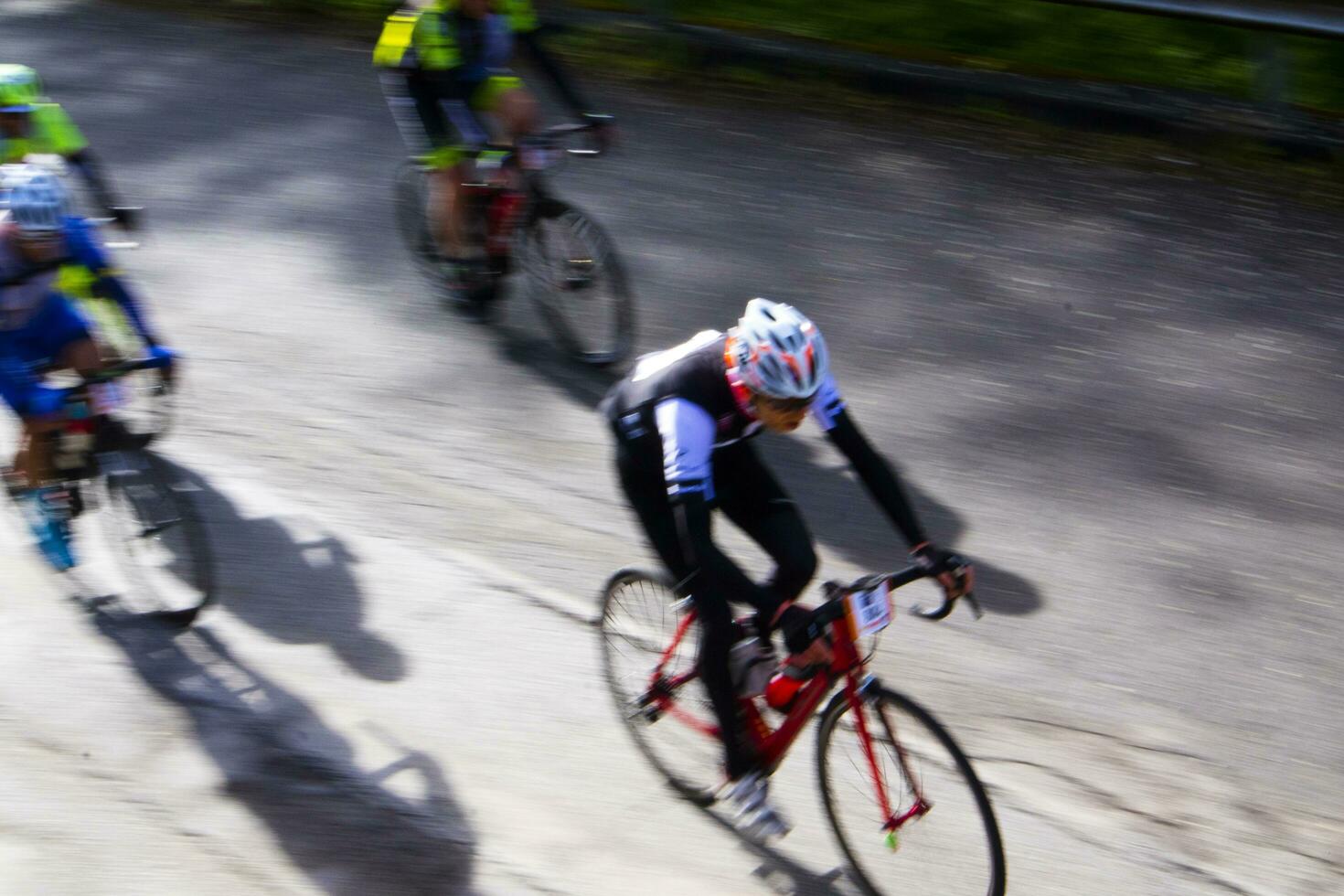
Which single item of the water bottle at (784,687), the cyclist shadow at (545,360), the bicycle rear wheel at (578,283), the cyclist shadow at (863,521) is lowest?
the cyclist shadow at (863,521)

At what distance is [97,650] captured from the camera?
5504 millimetres

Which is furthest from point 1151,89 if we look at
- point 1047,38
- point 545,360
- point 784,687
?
point 784,687

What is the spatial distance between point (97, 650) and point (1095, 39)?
7508 mm

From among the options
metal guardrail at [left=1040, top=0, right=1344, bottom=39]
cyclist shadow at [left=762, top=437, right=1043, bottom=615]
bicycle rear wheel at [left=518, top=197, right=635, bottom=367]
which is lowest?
cyclist shadow at [left=762, top=437, right=1043, bottom=615]

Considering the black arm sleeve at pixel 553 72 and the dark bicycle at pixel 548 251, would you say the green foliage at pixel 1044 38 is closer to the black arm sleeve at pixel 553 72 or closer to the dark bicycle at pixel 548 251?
the black arm sleeve at pixel 553 72

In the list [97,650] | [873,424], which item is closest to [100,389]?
[97,650]

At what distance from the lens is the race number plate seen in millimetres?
3865

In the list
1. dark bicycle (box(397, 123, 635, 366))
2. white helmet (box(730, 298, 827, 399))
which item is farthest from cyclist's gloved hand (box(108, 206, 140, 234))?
white helmet (box(730, 298, 827, 399))

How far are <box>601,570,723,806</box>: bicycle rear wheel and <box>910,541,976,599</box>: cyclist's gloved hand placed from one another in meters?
0.98

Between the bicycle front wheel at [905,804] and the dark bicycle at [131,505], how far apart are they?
2.73 m

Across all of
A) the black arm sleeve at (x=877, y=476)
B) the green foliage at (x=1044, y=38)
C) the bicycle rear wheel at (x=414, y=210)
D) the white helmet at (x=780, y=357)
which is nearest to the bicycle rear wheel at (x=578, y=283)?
the bicycle rear wheel at (x=414, y=210)

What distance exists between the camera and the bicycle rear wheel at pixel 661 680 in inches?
186

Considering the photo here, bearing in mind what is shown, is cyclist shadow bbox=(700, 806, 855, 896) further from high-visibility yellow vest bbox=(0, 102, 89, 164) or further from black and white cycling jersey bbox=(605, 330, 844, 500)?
high-visibility yellow vest bbox=(0, 102, 89, 164)

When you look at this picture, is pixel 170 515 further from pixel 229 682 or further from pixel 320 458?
pixel 320 458
